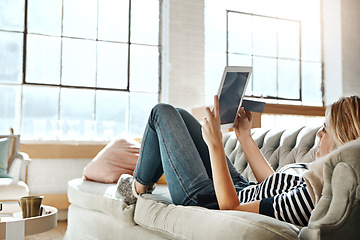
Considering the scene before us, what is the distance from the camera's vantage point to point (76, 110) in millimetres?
4312

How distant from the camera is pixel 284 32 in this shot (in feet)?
18.2

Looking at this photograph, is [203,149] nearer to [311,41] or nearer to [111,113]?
[111,113]

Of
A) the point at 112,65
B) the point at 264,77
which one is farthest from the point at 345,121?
the point at 264,77

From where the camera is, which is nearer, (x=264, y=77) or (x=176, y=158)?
(x=176, y=158)

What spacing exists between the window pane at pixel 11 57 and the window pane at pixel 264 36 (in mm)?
2985

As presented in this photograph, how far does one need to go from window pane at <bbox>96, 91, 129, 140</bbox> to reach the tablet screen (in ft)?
9.28

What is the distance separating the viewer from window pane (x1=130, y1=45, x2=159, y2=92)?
4621 millimetres

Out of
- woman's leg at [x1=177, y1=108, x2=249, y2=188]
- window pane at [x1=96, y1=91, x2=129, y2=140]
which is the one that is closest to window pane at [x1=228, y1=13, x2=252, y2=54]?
window pane at [x1=96, y1=91, x2=129, y2=140]

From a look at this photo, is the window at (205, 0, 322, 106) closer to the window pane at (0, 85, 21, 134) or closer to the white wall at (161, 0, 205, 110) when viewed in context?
the white wall at (161, 0, 205, 110)

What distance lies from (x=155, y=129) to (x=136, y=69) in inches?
115

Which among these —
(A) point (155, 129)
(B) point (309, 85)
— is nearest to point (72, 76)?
(A) point (155, 129)

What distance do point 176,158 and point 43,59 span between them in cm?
306

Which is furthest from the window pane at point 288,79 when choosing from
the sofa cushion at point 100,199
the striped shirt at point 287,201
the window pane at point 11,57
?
the striped shirt at point 287,201

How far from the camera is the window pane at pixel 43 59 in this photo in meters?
4.18
